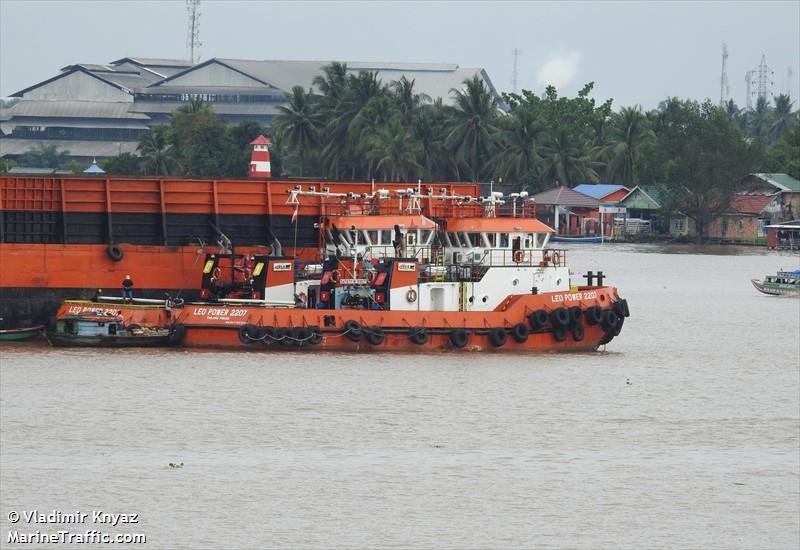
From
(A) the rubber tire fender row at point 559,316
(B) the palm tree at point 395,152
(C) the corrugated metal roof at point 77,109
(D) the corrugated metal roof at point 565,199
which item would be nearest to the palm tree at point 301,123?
(B) the palm tree at point 395,152

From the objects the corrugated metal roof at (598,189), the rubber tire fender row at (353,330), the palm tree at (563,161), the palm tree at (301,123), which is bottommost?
the rubber tire fender row at (353,330)

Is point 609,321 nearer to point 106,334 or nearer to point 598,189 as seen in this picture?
point 106,334

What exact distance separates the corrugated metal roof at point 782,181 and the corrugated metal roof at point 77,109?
3785 inches

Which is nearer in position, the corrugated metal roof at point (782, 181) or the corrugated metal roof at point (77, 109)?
the corrugated metal roof at point (782, 181)

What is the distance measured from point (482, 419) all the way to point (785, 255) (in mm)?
64585

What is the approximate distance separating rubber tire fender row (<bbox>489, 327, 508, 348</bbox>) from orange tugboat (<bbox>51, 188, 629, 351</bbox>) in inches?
1.0

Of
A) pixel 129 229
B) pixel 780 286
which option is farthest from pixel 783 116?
pixel 129 229

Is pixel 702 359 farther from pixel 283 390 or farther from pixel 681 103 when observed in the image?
pixel 681 103

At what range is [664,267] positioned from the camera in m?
80.5

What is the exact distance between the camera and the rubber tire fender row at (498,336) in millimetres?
39062

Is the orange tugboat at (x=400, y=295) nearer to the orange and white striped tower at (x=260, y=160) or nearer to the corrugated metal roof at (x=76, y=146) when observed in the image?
the orange and white striped tower at (x=260, y=160)

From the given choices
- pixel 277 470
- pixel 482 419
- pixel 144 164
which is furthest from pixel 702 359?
pixel 144 164

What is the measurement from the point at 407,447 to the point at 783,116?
138 m

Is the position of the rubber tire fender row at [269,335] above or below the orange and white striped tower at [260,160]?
below
